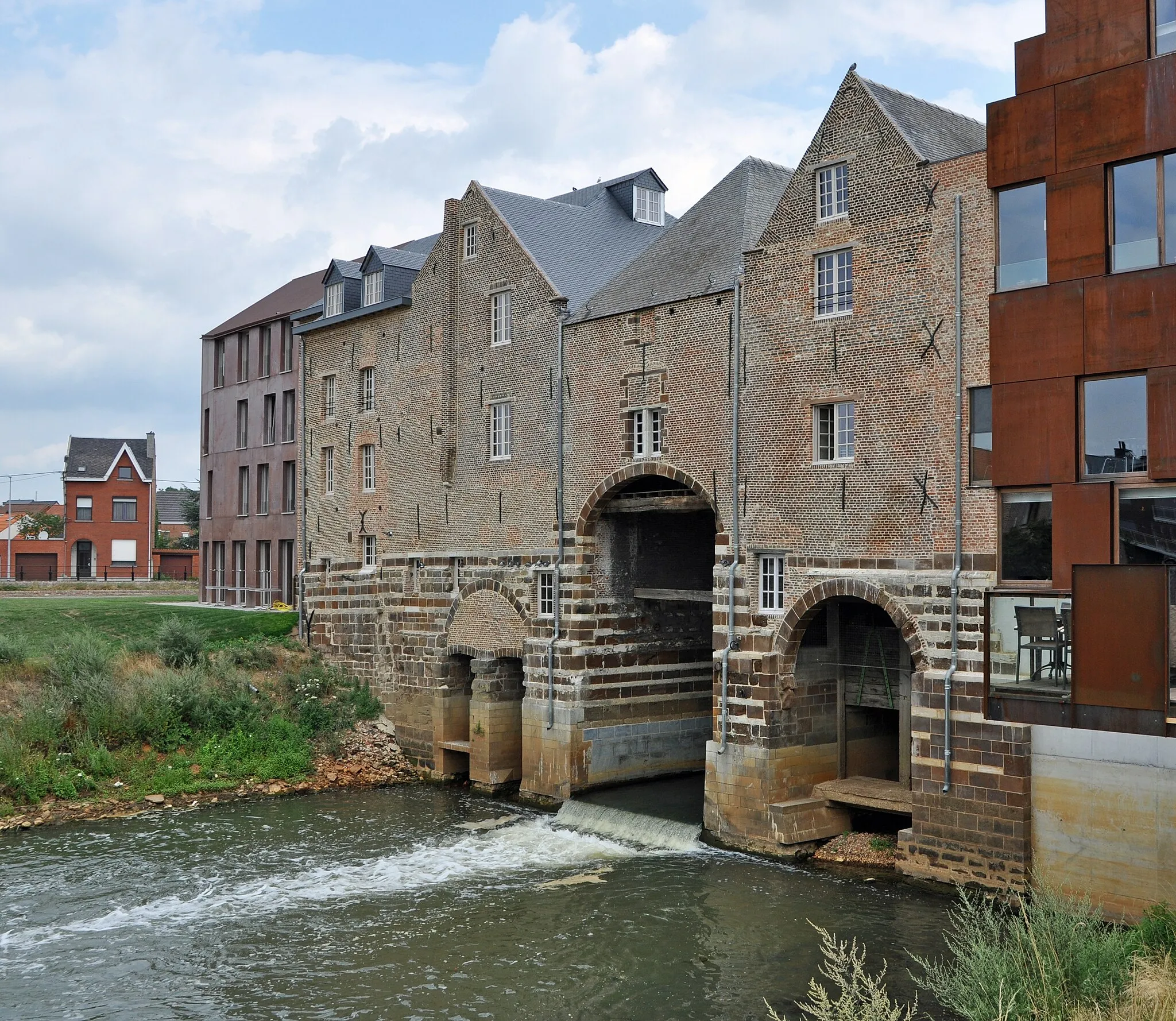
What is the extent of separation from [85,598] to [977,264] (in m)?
35.9

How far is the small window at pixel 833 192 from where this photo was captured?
1984 cm

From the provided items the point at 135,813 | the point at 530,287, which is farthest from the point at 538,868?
the point at 530,287

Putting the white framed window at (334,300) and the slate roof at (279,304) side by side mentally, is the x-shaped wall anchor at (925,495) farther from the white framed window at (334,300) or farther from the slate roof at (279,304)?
the slate roof at (279,304)

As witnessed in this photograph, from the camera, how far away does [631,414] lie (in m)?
23.6

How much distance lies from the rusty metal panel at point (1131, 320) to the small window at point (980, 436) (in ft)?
5.52

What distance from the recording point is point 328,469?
32.9 metres

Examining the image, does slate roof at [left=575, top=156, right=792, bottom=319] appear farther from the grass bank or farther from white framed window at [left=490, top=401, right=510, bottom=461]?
the grass bank

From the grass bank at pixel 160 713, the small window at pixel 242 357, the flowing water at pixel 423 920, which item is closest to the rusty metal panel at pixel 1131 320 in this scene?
the flowing water at pixel 423 920

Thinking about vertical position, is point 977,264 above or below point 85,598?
above

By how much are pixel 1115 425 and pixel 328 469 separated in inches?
868

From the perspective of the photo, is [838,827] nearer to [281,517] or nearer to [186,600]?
[281,517]

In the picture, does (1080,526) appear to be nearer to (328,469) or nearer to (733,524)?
(733,524)

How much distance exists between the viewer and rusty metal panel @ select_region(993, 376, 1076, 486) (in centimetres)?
1648

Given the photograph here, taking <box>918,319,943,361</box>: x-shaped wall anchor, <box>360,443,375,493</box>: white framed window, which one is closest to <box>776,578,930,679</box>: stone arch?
<box>918,319,943,361</box>: x-shaped wall anchor
